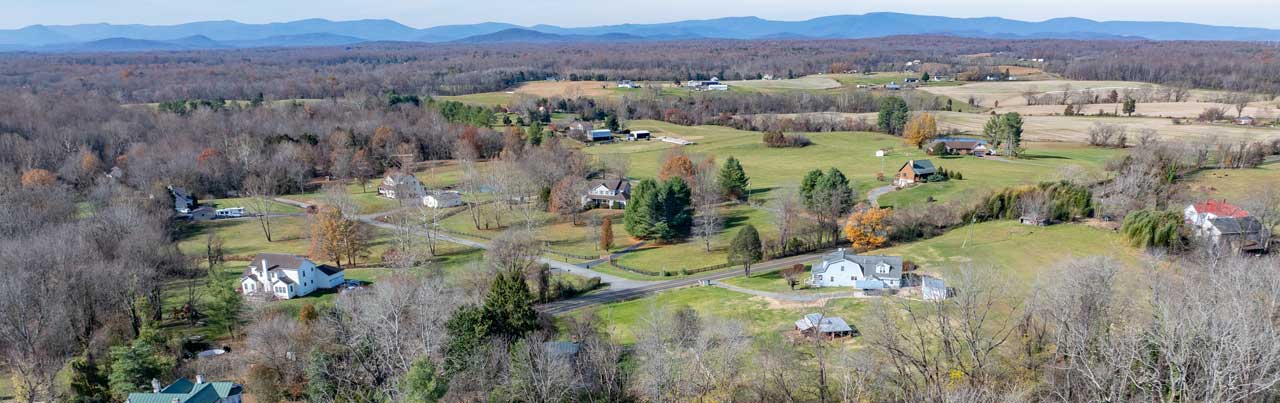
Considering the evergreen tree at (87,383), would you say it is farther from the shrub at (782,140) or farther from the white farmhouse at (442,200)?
the shrub at (782,140)

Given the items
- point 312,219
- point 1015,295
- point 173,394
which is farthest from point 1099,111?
point 173,394

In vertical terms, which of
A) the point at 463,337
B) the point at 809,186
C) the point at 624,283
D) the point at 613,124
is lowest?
the point at 624,283

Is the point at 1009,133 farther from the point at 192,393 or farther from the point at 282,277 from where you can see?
the point at 192,393

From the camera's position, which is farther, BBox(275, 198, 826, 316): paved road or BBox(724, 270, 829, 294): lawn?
BBox(724, 270, 829, 294): lawn

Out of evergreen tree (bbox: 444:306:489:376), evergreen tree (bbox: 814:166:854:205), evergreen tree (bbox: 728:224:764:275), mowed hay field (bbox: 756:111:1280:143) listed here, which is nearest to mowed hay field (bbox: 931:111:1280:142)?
mowed hay field (bbox: 756:111:1280:143)

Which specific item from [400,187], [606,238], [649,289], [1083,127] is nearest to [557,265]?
[606,238]

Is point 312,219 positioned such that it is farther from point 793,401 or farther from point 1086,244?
point 1086,244

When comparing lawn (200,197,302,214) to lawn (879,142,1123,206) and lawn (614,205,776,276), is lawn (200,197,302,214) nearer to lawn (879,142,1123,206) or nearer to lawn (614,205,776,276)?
lawn (614,205,776,276)
